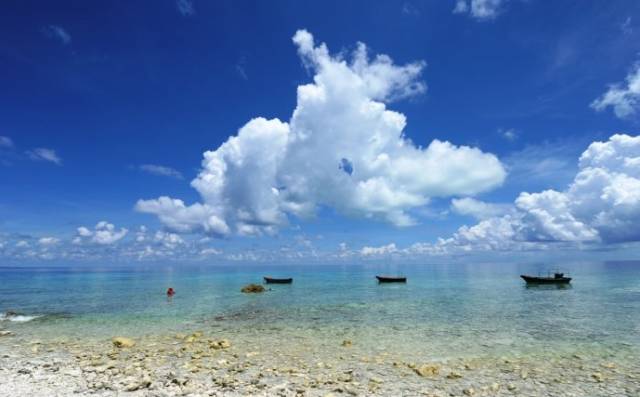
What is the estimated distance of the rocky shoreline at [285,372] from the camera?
15.6 metres

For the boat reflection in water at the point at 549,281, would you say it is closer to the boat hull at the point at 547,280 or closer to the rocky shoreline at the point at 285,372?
the boat hull at the point at 547,280

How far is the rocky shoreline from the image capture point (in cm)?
1562

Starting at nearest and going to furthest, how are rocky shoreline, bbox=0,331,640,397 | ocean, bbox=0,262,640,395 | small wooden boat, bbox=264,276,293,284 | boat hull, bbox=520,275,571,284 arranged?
rocky shoreline, bbox=0,331,640,397
ocean, bbox=0,262,640,395
boat hull, bbox=520,275,571,284
small wooden boat, bbox=264,276,293,284

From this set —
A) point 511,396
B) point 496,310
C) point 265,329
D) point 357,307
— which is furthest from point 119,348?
point 496,310

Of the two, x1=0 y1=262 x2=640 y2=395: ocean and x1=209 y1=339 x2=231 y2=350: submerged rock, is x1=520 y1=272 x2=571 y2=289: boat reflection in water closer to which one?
x1=0 y1=262 x2=640 y2=395: ocean

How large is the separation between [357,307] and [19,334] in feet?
115

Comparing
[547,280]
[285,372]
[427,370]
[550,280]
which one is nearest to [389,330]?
[427,370]

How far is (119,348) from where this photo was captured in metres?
24.9

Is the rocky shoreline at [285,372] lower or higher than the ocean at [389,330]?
higher

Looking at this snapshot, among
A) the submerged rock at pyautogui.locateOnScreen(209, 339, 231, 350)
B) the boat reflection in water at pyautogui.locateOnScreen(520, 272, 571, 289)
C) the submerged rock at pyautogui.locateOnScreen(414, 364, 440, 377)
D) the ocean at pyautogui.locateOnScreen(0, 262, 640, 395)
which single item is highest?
the submerged rock at pyautogui.locateOnScreen(414, 364, 440, 377)

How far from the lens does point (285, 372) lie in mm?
18562

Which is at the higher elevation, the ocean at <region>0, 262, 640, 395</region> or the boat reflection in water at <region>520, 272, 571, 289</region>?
the ocean at <region>0, 262, 640, 395</region>

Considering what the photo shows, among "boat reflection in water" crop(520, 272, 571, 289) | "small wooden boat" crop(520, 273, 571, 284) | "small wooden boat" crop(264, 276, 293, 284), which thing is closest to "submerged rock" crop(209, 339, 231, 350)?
"small wooden boat" crop(264, 276, 293, 284)

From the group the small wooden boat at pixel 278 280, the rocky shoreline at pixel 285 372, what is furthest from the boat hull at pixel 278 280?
the rocky shoreline at pixel 285 372
